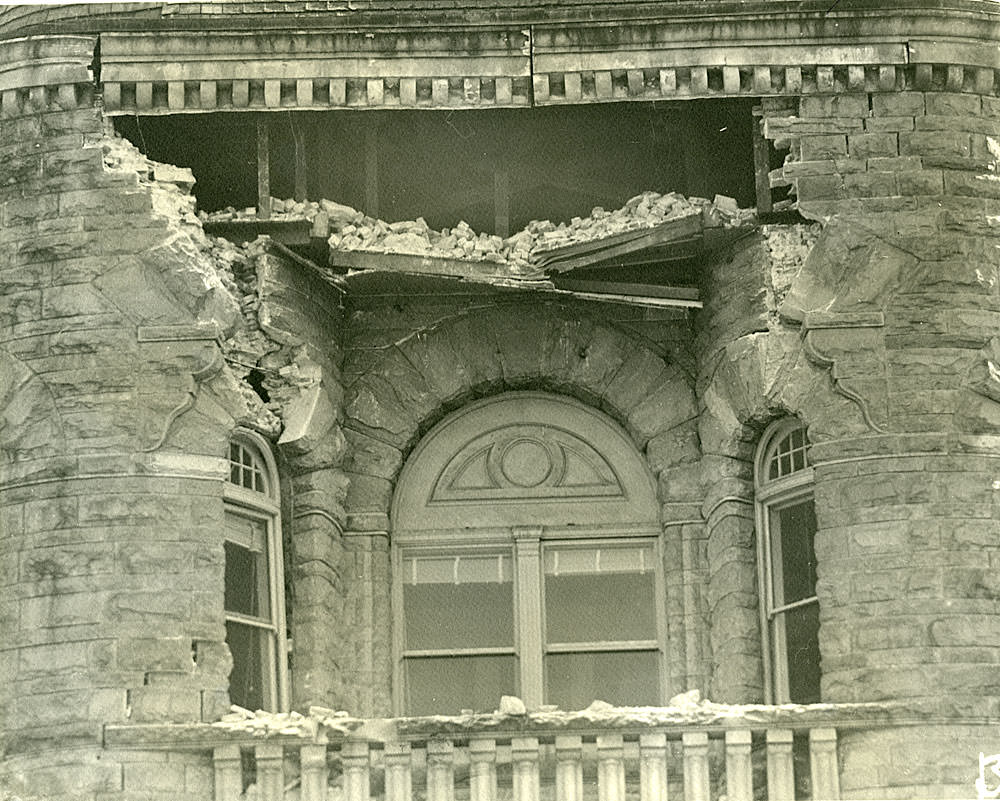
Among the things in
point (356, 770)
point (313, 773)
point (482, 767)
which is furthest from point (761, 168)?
point (313, 773)

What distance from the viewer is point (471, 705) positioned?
19656mm

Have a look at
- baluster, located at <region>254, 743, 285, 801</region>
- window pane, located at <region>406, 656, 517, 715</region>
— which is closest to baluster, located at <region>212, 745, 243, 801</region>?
baluster, located at <region>254, 743, 285, 801</region>

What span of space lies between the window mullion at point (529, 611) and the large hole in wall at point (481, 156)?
2515 mm

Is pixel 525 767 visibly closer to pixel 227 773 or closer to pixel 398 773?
pixel 398 773

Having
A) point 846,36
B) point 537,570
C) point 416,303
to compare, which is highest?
point 846,36

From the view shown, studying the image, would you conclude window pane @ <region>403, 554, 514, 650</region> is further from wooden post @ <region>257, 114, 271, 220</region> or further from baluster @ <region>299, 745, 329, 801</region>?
wooden post @ <region>257, 114, 271, 220</region>

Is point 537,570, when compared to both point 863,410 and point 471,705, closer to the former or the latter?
point 471,705

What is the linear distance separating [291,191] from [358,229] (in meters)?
0.74

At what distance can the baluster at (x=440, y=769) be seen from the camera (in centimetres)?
1778

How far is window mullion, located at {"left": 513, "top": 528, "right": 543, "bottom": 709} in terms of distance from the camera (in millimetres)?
19594

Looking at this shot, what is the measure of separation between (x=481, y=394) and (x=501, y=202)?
1.45 meters

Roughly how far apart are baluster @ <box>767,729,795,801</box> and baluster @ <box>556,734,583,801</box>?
1243 mm

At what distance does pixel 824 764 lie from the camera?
17.7m

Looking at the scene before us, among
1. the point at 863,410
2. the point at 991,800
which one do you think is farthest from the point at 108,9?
the point at 991,800
